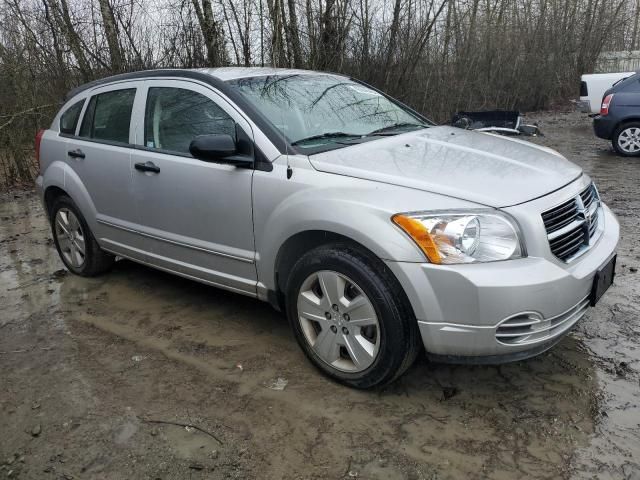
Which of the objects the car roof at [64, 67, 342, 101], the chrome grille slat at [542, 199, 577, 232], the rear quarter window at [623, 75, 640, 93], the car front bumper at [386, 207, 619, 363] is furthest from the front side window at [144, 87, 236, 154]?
the rear quarter window at [623, 75, 640, 93]

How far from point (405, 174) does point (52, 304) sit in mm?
3040

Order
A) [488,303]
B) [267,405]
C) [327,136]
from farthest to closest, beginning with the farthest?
1. [327,136]
2. [267,405]
3. [488,303]

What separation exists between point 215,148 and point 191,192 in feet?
1.67

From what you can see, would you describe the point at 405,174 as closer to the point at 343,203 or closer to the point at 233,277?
the point at 343,203

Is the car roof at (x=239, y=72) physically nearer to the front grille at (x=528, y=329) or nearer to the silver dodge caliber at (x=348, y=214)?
the silver dodge caliber at (x=348, y=214)

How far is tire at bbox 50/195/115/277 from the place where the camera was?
4.56 meters

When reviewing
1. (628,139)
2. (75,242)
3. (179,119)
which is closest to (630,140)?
(628,139)

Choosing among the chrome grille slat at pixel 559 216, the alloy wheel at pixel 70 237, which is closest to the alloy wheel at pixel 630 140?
the chrome grille slat at pixel 559 216

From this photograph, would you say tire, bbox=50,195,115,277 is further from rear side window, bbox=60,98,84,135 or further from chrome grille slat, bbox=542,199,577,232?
chrome grille slat, bbox=542,199,577,232

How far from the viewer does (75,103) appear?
15.2 feet

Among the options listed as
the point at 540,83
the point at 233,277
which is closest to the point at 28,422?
the point at 233,277

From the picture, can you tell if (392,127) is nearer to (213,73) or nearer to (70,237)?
(213,73)

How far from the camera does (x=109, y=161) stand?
13.3ft

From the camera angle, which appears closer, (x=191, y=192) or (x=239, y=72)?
(x=191, y=192)
